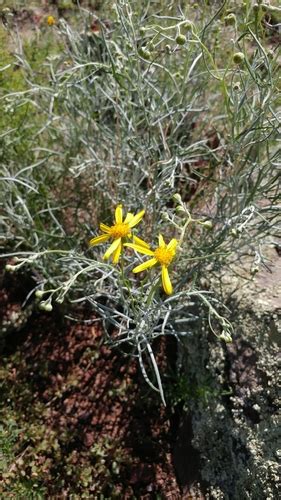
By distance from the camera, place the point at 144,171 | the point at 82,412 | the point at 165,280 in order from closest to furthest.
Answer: the point at 165,280, the point at 144,171, the point at 82,412

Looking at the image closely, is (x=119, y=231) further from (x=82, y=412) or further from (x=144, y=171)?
(x=82, y=412)

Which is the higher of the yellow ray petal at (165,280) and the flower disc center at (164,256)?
the flower disc center at (164,256)

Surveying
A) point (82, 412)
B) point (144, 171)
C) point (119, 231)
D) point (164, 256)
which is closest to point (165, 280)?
point (164, 256)

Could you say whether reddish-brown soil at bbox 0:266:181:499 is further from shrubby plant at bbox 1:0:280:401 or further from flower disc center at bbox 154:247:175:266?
flower disc center at bbox 154:247:175:266

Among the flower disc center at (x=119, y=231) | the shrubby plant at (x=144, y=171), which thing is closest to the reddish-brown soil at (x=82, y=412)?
the shrubby plant at (x=144, y=171)

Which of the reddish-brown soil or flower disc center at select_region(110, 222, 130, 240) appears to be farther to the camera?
the reddish-brown soil

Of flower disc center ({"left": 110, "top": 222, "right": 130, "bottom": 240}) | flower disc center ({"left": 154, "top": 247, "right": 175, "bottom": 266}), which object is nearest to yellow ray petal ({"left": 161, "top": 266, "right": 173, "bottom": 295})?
flower disc center ({"left": 154, "top": 247, "right": 175, "bottom": 266})

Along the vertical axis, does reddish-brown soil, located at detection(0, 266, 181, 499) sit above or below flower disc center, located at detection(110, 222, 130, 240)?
below

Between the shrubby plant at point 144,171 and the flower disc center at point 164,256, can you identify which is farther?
the shrubby plant at point 144,171

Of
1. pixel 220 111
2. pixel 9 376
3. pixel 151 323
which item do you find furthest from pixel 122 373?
pixel 220 111

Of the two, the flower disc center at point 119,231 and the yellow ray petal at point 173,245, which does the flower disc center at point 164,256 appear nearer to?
the yellow ray petal at point 173,245
